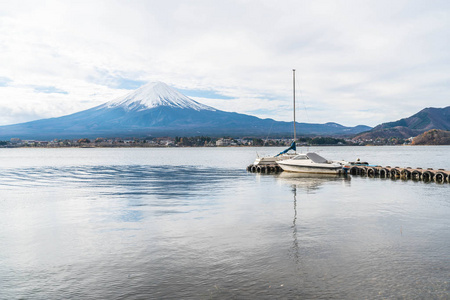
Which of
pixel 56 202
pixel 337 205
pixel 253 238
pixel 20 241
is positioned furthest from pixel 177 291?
pixel 56 202

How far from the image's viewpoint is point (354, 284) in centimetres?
1110

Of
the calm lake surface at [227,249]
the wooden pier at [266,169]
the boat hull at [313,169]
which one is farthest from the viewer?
the wooden pier at [266,169]

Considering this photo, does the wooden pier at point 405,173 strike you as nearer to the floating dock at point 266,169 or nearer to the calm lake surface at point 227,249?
the floating dock at point 266,169

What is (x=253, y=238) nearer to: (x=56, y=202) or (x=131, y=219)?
(x=131, y=219)

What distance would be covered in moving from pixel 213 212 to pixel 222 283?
12.3 meters

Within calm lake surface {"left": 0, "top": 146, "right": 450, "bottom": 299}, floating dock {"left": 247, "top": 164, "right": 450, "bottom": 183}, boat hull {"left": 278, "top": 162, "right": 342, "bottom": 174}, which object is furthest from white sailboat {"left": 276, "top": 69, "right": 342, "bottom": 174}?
calm lake surface {"left": 0, "top": 146, "right": 450, "bottom": 299}

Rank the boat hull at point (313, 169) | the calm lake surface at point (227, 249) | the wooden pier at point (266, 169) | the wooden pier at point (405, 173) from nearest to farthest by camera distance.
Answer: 1. the calm lake surface at point (227, 249)
2. the wooden pier at point (405, 173)
3. the boat hull at point (313, 169)
4. the wooden pier at point (266, 169)

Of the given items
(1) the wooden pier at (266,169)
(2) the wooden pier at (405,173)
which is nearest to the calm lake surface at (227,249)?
(2) the wooden pier at (405,173)

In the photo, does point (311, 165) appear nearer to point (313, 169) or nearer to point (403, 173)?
point (313, 169)

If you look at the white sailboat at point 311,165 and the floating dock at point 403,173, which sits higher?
the white sailboat at point 311,165

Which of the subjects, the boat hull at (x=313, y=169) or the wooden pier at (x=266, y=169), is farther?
the wooden pier at (x=266, y=169)

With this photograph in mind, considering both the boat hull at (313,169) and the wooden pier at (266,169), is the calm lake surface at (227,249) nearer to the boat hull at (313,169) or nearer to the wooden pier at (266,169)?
the boat hull at (313,169)

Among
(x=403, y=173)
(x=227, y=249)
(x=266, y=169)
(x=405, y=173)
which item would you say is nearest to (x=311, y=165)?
(x=266, y=169)

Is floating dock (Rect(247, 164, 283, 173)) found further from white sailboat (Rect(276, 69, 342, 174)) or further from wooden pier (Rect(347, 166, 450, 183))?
wooden pier (Rect(347, 166, 450, 183))
